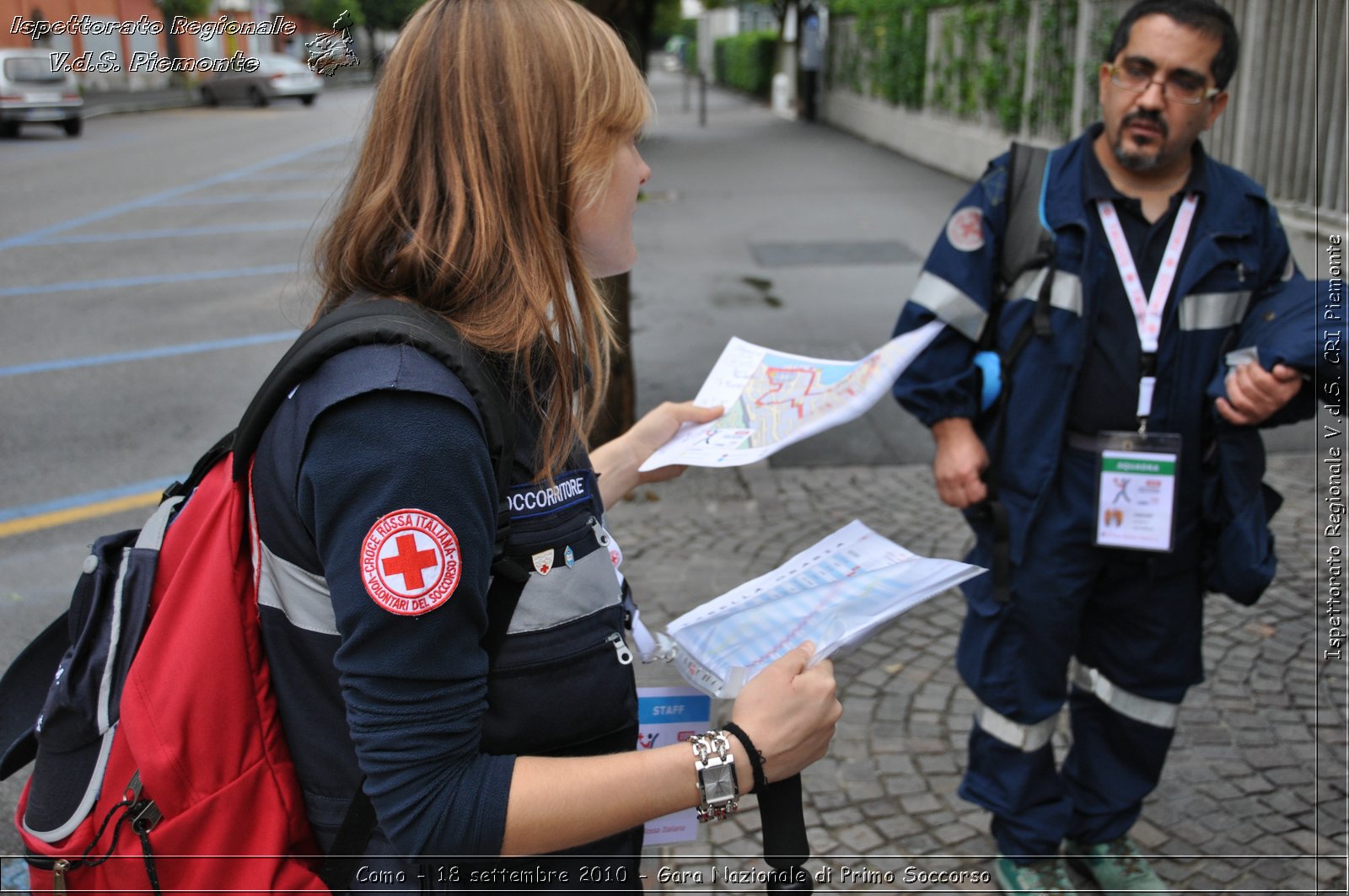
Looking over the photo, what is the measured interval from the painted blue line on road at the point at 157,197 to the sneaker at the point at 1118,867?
8152mm

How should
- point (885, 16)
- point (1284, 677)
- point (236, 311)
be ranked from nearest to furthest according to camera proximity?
point (1284, 677)
point (236, 311)
point (885, 16)

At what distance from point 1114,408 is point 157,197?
14801 millimetres

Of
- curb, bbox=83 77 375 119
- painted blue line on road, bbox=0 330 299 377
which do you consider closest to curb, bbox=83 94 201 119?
curb, bbox=83 77 375 119

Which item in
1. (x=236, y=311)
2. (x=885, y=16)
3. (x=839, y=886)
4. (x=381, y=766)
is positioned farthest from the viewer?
(x=885, y=16)

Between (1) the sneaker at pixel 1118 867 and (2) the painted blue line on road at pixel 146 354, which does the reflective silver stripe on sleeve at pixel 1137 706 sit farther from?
(2) the painted blue line on road at pixel 146 354

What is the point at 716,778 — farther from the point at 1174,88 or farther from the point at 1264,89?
the point at 1264,89

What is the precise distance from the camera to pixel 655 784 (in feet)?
4.29

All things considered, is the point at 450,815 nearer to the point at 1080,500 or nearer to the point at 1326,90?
the point at 1080,500

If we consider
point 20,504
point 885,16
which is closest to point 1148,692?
point 20,504

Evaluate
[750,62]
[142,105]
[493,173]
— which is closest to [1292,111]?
[493,173]

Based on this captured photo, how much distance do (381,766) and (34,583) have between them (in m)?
4.06

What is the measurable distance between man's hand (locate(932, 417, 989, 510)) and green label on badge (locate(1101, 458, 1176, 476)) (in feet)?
0.90

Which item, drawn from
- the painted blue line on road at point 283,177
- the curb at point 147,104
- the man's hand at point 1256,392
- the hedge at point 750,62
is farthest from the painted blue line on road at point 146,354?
the hedge at point 750,62

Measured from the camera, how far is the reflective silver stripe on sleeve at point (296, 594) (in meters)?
1.25
